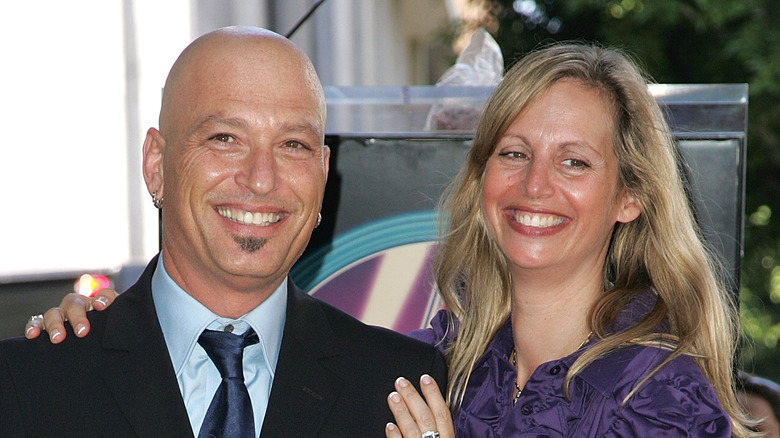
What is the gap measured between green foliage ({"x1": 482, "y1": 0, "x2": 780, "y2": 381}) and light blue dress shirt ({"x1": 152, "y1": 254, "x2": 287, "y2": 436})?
5948 mm

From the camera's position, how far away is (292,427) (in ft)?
6.43

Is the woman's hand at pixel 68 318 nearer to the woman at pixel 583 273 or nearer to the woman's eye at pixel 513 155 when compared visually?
the woman at pixel 583 273

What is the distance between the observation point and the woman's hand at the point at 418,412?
2076 millimetres

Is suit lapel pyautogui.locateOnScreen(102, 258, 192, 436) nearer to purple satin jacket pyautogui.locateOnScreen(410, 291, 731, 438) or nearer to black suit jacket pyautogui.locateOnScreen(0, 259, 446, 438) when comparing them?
black suit jacket pyautogui.locateOnScreen(0, 259, 446, 438)

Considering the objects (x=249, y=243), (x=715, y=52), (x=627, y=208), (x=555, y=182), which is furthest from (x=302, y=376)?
(x=715, y=52)

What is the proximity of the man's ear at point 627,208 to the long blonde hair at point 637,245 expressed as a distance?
13 mm

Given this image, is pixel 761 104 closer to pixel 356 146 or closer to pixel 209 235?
pixel 356 146

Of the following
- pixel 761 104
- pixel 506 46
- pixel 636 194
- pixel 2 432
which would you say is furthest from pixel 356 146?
pixel 506 46

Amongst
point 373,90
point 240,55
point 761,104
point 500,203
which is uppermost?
point 240,55

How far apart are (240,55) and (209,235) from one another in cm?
37

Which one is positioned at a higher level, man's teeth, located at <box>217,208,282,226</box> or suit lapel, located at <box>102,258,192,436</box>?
man's teeth, located at <box>217,208,282,226</box>

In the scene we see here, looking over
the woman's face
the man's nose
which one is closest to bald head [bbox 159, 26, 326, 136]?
the man's nose

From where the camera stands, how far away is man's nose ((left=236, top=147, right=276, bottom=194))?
1956mm

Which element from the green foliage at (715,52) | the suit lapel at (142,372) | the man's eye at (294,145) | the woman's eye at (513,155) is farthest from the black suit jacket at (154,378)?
the green foliage at (715,52)
